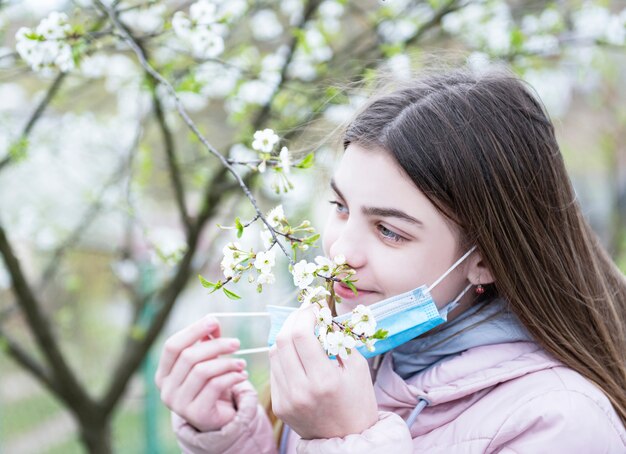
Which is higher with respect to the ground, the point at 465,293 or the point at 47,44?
the point at 47,44

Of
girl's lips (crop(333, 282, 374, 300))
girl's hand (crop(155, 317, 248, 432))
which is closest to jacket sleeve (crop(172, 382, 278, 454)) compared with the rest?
girl's hand (crop(155, 317, 248, 432))

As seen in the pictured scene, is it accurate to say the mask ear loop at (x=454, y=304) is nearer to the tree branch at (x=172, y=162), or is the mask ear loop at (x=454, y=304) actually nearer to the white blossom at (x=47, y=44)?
the white blossom at (x=47, y=44)

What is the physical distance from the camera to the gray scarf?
5.70 ft

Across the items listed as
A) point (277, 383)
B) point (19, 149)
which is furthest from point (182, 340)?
point (19, 149)

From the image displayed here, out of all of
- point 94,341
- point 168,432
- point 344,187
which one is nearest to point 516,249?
point 344,187

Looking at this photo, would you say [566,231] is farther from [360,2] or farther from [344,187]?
[360,2]

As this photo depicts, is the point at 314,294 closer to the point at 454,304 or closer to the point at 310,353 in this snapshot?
the point at 310,353

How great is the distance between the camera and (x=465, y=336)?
1.75 metres

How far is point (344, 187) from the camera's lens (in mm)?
1719

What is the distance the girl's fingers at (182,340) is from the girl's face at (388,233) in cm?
45

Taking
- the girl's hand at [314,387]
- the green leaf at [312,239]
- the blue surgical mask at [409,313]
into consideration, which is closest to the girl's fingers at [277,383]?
the girl's hand at [314,387]

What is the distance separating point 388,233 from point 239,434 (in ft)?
2.45

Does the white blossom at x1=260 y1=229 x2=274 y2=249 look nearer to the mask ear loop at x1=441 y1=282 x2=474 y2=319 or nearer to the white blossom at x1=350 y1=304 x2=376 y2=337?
the white blossom at x1=350 y1=304 x2=376 y2=337

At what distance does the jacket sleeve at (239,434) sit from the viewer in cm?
196
